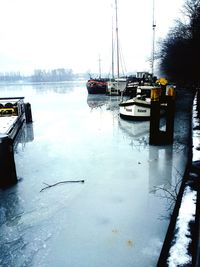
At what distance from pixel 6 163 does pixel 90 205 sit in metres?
2.35

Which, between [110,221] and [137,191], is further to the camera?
[137,191]

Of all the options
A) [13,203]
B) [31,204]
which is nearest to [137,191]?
[31,204]

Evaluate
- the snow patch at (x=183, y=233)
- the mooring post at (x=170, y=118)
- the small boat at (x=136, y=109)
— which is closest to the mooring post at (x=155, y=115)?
the mooring post at (x=170, y=118)

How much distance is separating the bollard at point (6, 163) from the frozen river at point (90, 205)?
28cm

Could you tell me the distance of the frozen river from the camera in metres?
3.36

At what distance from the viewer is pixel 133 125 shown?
1247cm

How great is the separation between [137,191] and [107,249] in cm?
191

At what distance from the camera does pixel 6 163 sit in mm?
5543

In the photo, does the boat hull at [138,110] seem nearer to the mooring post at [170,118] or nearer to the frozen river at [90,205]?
the mooring post at [170,118]

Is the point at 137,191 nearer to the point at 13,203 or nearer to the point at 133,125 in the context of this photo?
the point at 13,203

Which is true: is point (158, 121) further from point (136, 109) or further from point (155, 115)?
point (136, 109)

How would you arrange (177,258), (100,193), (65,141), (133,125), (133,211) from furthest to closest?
(133,125), (65,141), (100,193), (133,211), (177,258)

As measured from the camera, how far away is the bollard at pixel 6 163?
546 centimetres

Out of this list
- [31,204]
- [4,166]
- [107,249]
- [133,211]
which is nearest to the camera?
[107,249]
